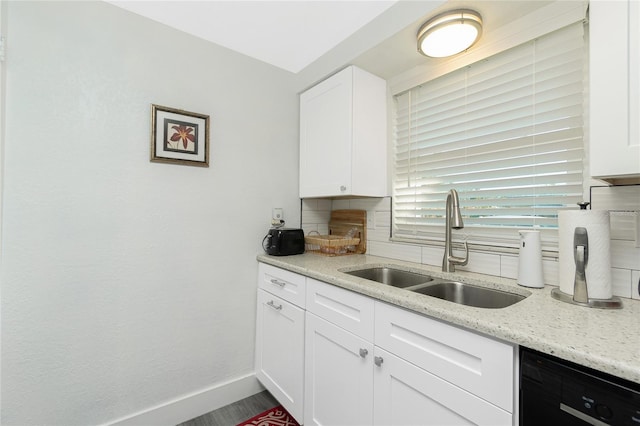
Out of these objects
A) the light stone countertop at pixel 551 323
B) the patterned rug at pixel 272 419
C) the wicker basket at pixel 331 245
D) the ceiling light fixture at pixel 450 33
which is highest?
the ceiling light fixture at pixel 450 33

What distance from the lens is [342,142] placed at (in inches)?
72.4

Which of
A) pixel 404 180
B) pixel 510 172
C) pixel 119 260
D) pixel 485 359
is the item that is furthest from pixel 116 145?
pixel 510 172

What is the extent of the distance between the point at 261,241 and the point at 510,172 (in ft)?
5.08

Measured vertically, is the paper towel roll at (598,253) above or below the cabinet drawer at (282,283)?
above

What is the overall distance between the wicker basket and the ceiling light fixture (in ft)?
4.02

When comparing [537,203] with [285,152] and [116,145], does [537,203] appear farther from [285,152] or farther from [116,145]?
[116,145]

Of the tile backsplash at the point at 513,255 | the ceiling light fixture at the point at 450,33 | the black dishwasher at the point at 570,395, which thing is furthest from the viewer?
the ceiling light fixture at the point at 450,33

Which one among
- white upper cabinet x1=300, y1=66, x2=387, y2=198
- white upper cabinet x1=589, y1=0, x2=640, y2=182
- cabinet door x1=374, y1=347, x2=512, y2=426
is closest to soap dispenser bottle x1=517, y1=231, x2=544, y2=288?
white upper cabinet x1=589, y1=0, x2=640, y2=182

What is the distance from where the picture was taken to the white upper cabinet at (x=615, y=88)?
2.72 ft

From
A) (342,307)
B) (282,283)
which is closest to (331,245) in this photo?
(282,283)

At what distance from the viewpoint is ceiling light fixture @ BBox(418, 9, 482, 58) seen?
1.29m

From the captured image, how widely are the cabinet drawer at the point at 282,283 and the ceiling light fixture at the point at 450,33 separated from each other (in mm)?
1372

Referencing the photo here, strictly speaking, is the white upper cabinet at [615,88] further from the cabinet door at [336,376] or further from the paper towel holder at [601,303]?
the cabinet door at [336,376]

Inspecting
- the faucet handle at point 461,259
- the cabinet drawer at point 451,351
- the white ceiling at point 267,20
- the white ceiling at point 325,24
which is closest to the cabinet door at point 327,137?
the white ceiling at point 325,24
